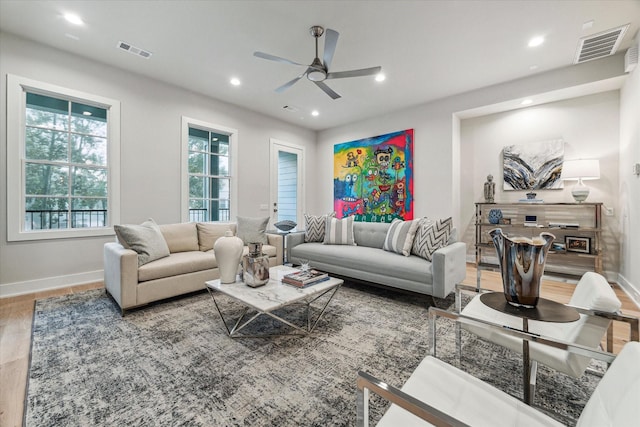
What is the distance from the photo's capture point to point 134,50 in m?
3.23

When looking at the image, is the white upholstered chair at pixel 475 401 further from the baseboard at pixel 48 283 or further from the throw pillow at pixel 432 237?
the baseboard at pixel 48 283

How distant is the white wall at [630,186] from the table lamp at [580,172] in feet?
0.93

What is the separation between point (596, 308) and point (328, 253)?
260 centimetres

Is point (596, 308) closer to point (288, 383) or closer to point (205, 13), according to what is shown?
point (288, 383)

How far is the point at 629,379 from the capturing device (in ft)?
2.08

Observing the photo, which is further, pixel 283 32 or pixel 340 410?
pixel 283 32

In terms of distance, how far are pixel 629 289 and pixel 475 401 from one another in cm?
378

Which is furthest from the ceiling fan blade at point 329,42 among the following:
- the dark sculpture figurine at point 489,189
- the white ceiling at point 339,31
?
the dark sculpture figurine at point 489,189

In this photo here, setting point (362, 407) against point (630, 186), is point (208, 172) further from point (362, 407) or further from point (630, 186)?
point (630, 186)

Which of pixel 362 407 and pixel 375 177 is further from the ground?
pixel 375 177

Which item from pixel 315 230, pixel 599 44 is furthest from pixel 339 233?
pixel 599 44

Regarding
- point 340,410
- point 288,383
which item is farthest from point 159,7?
point 340,410

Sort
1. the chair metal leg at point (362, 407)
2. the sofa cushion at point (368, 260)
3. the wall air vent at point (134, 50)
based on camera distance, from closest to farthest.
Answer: the chair metal leg at point (362, 407) → the sofa cushion at point (368, 260) → the wall air vent at point (134, 50)

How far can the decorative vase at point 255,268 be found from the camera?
7.07ft
